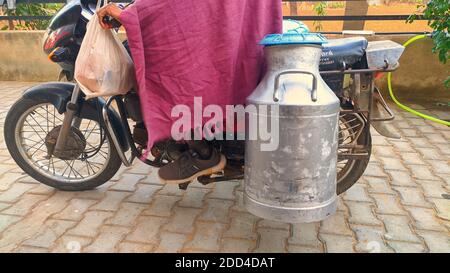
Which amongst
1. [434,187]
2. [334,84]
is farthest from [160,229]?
[434,187]

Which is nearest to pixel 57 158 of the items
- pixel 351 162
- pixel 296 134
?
pixel 296 134

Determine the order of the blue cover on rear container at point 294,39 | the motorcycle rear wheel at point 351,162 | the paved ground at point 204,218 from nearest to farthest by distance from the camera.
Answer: the blue cover on rear container at point 294,39
the paved ground at point 204,218
the motorcycle rear wheel at point 351,162

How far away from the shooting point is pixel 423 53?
494cm

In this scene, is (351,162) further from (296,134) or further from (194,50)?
(194,50)

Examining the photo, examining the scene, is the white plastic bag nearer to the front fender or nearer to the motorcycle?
the motorcycle

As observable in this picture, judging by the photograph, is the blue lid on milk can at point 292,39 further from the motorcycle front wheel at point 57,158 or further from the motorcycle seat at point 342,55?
the motorcycle front wheel at point 57,158

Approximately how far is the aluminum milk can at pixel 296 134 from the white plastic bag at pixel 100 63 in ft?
2.28

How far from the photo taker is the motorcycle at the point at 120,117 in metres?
2.18

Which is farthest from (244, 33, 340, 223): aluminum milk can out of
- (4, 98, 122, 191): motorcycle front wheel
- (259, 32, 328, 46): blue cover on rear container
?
(4, 98, 122, 191): motorcycle front wheel

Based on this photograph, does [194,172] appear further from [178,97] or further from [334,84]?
[334,84]

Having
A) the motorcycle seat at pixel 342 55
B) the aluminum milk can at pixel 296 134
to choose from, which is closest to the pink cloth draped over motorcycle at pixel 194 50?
the aluminum milk can at pixel 296 134

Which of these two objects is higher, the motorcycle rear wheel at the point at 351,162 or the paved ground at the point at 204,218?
the motorcycle rear wheel at the point at 351,162

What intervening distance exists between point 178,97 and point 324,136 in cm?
75

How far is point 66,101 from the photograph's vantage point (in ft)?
8.27
